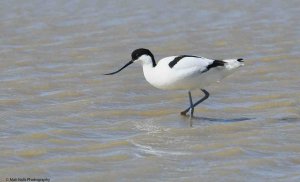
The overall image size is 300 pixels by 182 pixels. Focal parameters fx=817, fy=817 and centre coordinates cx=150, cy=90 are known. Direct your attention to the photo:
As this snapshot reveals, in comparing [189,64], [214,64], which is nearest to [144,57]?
[189,64]

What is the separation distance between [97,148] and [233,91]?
2395 millimetres

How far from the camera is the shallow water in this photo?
555cm

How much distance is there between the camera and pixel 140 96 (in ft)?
26.0

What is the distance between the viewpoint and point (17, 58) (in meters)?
9.45

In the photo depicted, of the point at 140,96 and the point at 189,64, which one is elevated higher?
the point at 189,64

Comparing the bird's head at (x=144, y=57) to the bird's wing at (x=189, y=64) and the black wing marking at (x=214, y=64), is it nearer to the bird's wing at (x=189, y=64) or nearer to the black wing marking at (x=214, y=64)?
the bird's wing at (x=189, y=64)

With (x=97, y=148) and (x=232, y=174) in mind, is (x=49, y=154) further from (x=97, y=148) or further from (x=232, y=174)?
(x=232, y=174)

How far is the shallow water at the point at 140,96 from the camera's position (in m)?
5.55

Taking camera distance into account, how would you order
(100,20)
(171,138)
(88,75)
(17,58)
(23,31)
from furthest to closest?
(100,20)
(23,31)
(17,58)
(88,75)
(171,138)

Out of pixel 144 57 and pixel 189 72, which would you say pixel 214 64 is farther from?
pixel 144 57

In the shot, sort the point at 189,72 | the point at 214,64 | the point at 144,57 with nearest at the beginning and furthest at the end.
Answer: the point at 189,72 → the point at 214,64 → the point at 144,57

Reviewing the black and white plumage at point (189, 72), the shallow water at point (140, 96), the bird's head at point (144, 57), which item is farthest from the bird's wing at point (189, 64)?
the shallow water at point (140, 96)

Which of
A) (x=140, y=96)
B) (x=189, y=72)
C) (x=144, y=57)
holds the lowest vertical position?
(x=140, y=96)

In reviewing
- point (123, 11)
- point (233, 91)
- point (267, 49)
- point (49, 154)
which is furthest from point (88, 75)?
point (123, 11)
